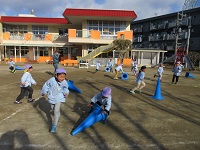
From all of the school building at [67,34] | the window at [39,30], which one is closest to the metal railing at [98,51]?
the school building at [67,34]

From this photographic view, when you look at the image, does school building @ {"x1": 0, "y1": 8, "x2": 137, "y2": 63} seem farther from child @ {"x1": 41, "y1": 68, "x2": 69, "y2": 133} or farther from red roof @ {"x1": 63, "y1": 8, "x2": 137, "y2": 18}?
child @ {"x1": 41, "y1": 68, "x2": 69, "y2": 133}

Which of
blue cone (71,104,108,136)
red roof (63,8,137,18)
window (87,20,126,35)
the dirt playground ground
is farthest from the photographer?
window (87,20,126,35)

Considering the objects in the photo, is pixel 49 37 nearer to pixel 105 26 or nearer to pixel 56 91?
pixel 105 26

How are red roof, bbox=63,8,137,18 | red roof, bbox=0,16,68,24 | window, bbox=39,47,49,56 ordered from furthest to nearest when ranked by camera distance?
window, bbox=39,47,49,56, red roof, bbox=0,16,68,24, red roof, bbox=63,8,137,18

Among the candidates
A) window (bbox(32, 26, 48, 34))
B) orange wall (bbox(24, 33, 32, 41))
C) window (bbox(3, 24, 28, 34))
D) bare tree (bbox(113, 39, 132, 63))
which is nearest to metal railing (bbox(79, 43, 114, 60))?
bare tree (bbox(113, 39, 132, 63))

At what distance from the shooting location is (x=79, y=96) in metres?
6.93

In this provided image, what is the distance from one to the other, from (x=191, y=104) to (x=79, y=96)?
4.21 metres

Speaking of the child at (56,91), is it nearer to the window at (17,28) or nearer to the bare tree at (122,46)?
the bare tree at (122,46)

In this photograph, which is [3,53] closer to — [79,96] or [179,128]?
[79,96]

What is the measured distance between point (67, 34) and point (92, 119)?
24313 millimetres

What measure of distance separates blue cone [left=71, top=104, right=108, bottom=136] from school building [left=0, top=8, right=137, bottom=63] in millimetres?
17914

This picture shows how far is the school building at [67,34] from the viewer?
2317cm

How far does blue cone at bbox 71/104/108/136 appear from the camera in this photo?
3774mm

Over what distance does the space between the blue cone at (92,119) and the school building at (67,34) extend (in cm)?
1791
